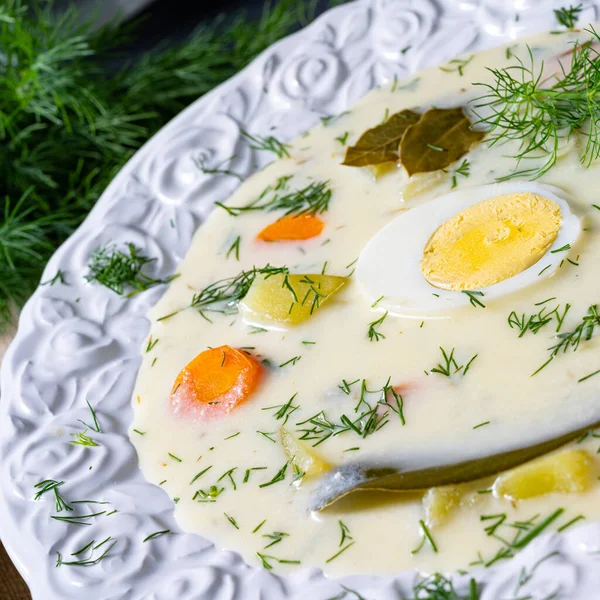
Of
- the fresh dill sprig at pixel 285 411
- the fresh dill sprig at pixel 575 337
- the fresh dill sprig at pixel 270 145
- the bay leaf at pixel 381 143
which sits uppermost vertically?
the bay leaf at pixel 381 143

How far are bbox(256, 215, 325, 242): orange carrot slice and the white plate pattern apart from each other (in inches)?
16.6

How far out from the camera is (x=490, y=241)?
286 centimetres

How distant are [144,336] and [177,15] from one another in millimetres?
3161

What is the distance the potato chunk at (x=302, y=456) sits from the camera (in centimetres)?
253

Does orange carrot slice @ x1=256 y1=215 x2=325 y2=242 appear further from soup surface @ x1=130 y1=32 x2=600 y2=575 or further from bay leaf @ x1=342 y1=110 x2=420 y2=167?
bay leaf @ x1=342 y1=110 x2=420 y2=167

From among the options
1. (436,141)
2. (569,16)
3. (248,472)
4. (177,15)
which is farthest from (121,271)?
(177,15)

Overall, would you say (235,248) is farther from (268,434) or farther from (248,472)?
(248,472)

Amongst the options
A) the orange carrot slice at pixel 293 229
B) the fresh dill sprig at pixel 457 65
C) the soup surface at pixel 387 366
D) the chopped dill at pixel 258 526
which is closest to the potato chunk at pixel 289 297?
the soup surface at pixel 387 366

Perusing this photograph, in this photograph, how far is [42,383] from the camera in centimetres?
322

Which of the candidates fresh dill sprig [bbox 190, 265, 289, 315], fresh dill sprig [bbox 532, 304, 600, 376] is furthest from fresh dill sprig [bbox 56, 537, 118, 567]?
fresh dill sprig [bbox 532, 304, 600, 376]

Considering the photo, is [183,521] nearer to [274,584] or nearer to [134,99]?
[274,584]

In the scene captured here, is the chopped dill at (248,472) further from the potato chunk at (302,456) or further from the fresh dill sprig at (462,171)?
the fresh dill sprig at (462,171)

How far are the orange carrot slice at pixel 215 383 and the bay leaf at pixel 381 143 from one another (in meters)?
0.97

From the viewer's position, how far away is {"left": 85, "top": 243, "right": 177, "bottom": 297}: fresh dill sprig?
348 centimetres
